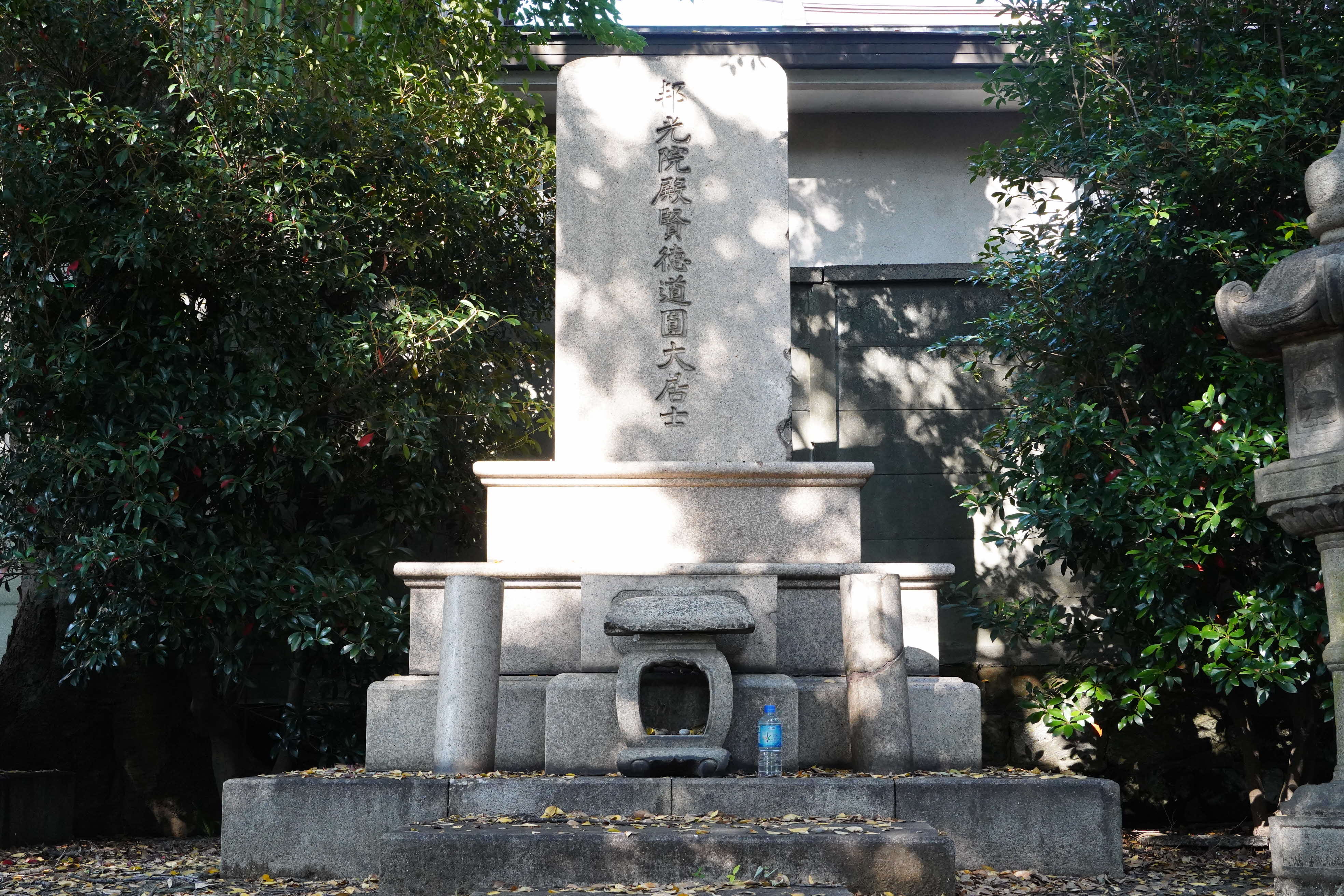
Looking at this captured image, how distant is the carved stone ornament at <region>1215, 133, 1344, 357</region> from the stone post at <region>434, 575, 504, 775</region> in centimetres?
322

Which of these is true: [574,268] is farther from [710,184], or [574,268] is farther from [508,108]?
[508,108]

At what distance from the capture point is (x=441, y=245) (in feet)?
24.3

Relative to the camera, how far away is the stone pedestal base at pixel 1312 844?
3686mm

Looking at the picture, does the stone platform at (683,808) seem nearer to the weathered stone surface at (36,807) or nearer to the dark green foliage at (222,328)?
the dark green foliage at (222,328)

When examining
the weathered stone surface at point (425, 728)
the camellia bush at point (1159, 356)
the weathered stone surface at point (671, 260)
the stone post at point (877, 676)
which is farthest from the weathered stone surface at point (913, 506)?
the weathered stone surface at point (425, 728)

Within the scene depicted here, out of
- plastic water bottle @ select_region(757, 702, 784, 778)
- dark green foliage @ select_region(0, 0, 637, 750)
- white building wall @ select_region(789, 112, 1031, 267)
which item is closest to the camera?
plastic water bottle @ select_region(757, 702, 784, 778)

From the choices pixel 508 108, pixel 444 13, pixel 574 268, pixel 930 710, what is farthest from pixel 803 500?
pixel 444 13

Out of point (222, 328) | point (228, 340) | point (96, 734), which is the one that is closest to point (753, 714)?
point (228, 340)

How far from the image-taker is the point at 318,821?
4852 millimetres

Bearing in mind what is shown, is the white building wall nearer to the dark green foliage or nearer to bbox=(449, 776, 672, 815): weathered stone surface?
the dark green foliage

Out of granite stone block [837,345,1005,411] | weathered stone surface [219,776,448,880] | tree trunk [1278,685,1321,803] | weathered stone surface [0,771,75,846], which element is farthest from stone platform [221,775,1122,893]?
granite stone block [837,345,1005,411]

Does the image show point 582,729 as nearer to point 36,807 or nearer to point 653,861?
point 653,861

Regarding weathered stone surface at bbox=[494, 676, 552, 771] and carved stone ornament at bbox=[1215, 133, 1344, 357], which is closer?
carved stone ornament at bbox=[1215, 133, 1344, 357]

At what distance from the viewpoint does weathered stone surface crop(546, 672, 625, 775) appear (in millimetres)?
5324
